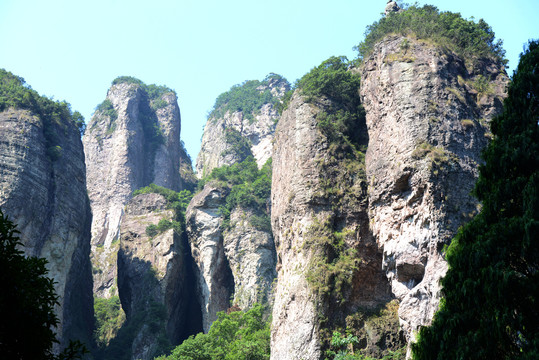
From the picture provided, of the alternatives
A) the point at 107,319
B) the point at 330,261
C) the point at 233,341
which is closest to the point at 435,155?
the point at 330,261

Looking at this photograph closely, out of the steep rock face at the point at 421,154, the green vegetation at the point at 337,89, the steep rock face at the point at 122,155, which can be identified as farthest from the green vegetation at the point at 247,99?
the steep rock face at the point at 421,154

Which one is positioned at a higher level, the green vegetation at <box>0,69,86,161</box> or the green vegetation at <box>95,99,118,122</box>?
the green vegetation at <box>95,99,118,122</box>

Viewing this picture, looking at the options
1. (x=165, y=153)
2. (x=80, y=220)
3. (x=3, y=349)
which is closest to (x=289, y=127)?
(x=80, y=220)

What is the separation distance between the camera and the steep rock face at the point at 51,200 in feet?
125

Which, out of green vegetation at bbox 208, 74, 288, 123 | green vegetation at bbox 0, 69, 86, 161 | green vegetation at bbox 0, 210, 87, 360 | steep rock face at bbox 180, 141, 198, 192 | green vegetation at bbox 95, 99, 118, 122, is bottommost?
green vegetation at bbox 0, 210, 87, 360

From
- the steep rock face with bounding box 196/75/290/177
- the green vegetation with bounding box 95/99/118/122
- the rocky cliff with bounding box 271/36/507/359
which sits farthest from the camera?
Answer: the green vegetation with bounding box 95/99/118/122

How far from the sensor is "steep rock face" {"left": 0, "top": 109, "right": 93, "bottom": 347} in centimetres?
3806

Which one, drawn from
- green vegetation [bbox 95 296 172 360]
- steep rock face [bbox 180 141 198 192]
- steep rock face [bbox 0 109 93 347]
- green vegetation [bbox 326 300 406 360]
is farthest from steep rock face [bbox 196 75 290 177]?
green vegetation [bbox 326 300 406 360]

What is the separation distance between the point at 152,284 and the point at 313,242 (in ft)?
72.4

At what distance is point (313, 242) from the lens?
28.2 metres

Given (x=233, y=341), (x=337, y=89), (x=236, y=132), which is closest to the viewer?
(x=337, y=89)

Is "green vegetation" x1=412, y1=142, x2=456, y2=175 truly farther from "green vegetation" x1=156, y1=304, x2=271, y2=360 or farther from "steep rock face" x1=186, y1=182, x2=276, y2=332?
"steep rock face" x1=186, y1=182, x2=276, y2=332

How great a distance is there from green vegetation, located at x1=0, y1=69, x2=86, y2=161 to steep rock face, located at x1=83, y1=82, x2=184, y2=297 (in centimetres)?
1897

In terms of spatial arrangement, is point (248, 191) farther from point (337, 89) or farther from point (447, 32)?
point (447, 32)
